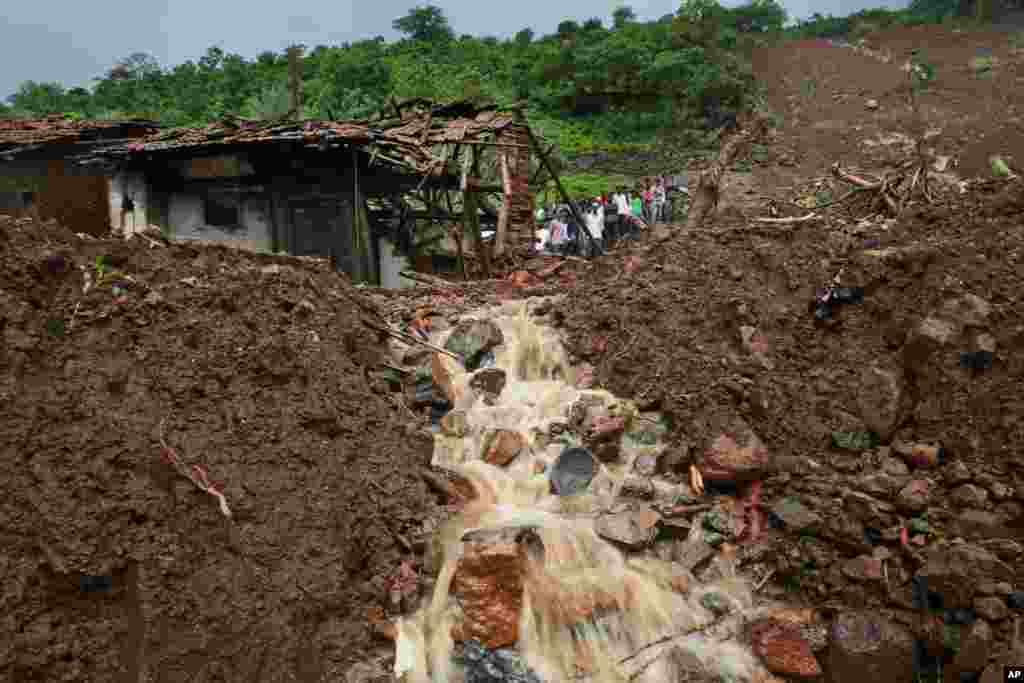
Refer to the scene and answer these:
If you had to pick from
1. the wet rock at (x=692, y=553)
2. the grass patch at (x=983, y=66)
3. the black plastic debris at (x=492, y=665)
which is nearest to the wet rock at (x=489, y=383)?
the wet rock at (x=692, y=553)

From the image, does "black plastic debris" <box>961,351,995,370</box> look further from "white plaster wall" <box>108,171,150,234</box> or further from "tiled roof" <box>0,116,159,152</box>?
"tiled roof" <box>0,116,159,152</box>

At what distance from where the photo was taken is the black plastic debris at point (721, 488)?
5273 mm

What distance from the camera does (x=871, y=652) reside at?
157 inches

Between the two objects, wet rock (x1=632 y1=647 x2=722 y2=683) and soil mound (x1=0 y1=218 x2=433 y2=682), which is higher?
soil mound (x1=0 y1=218 x2=433 y2=682)

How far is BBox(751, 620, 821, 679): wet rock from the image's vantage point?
410 cm

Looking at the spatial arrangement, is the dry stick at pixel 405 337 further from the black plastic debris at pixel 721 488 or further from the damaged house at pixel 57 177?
the damaged house at pixel 57 177

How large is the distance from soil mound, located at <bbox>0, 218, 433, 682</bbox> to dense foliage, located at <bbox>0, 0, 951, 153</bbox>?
20808 millimetres

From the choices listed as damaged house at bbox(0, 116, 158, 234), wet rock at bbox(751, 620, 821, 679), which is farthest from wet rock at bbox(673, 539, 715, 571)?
damaged house at bbox(0, 116, 158, 234)

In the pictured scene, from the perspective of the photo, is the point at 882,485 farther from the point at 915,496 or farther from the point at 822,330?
the point at 822,330

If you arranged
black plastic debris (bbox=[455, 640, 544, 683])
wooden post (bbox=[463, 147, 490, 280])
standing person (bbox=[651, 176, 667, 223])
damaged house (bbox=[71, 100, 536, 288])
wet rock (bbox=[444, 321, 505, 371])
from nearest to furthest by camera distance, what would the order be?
1. black plastic debris (bbox=[455, 640, 544, 683])
2. wet rock (bbox=[444, 321, 505, 371])
3. damaged house (bbox=[71, 100, 536, 288])
4. wooden post (bbox=[463, 147, 490, 280])
5. standing person (bbox=[651, 176, 667, 223])

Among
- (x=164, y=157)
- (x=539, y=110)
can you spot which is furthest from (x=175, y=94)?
(x=164, y=157)

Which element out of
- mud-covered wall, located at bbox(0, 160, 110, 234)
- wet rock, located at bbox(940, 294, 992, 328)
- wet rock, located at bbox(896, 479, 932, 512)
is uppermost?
mud-covered wall, located at bbox(0, 160, 110, 234)

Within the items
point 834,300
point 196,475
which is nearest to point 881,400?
point 834,300

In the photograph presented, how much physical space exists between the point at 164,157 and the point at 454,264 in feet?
18.8
